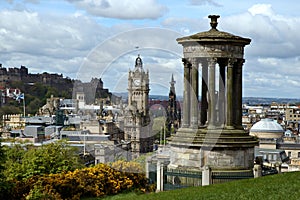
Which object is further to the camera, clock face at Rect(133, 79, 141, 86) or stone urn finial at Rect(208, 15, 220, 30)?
clock face at Rect(133, 79, 141, 86)

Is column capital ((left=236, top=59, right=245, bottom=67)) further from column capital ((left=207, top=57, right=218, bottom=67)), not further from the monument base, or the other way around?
the monument base

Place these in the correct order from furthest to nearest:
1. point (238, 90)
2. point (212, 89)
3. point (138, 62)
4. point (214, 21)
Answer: point (138, 62) < point (214, 21) < point (238, 90) < point (212, 89)

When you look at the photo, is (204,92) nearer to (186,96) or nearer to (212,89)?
(186,96)

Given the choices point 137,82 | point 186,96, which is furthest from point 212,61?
point 137,82

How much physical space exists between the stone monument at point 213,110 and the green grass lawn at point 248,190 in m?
1.48

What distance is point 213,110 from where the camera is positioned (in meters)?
24.3

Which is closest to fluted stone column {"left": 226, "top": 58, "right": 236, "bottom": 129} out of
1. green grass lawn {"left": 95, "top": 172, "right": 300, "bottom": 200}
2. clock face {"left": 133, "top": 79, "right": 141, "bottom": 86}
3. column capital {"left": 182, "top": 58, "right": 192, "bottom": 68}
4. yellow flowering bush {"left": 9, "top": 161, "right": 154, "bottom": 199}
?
column capital {"left": 182, "top": 58, "right": 192, "bottom": 68}

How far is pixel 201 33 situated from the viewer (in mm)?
24219

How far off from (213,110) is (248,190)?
4612 mm

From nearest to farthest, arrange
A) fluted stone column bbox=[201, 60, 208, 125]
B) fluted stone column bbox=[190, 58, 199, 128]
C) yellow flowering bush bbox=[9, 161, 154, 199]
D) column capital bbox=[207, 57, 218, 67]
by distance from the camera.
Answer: column capital bbox=[207, 57, 218, 67]
fluted stone column bbox=[190, 58, 199, 128]
fluted stone column bbox=[201, 60, 208, 125]
yellow flowering bush bbox=[9, 161, 154, 199]

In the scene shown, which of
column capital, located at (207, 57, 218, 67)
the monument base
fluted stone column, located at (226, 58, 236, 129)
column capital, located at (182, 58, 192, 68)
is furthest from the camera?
column capital, located at (182, 58, 192, 68)

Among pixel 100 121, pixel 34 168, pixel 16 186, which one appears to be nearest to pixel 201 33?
pixel 16 186

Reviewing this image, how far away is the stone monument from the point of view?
23.6 metres

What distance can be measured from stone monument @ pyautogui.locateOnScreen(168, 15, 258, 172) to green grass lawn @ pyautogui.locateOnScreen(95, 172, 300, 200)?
1484 mm
